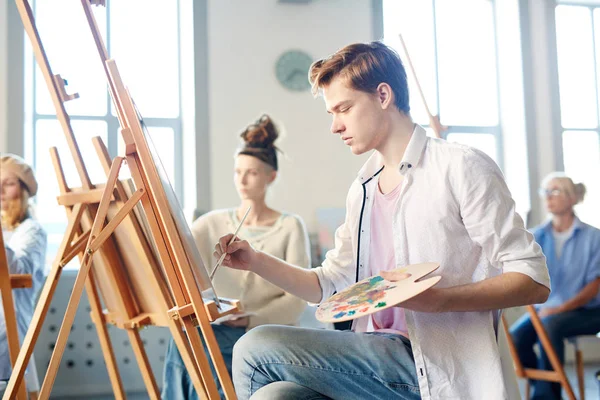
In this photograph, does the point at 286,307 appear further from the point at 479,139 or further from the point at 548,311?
the point at 479,139

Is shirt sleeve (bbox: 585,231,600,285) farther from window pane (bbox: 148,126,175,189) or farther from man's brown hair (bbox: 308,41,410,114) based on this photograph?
window pane (bbox: 148,126,175,189)

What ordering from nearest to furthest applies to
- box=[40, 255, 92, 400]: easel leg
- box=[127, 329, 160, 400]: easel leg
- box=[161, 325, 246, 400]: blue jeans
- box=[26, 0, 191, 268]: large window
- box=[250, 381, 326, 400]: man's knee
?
box=[250, 381, 326, 400]: man's knee < box=[40, 255, 92, 400]: easel leg < box=[127, 329, 160, 400]: easel leg < box=[161, 325, 246, 400]: blue jeans < box=[26, 0, 191, 268]: large window

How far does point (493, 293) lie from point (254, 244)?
5.55 ft

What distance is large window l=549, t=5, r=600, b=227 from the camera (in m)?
5.85

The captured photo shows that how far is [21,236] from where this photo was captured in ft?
9.63

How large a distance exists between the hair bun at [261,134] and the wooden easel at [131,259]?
40.3 inches

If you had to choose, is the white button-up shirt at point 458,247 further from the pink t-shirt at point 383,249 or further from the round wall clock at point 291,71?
the round wall clock at point 291,71

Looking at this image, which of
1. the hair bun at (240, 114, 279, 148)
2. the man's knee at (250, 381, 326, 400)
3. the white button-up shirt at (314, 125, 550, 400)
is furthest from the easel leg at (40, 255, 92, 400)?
the hair bun at (240, 114, 279, 148)

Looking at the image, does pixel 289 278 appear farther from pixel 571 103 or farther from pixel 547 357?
pixel 571 103

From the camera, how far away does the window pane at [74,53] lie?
495cm

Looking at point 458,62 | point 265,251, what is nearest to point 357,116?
point 265,251

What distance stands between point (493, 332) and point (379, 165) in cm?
50

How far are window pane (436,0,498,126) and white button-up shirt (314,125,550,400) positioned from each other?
4358 mm

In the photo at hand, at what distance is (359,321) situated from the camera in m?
1.69
